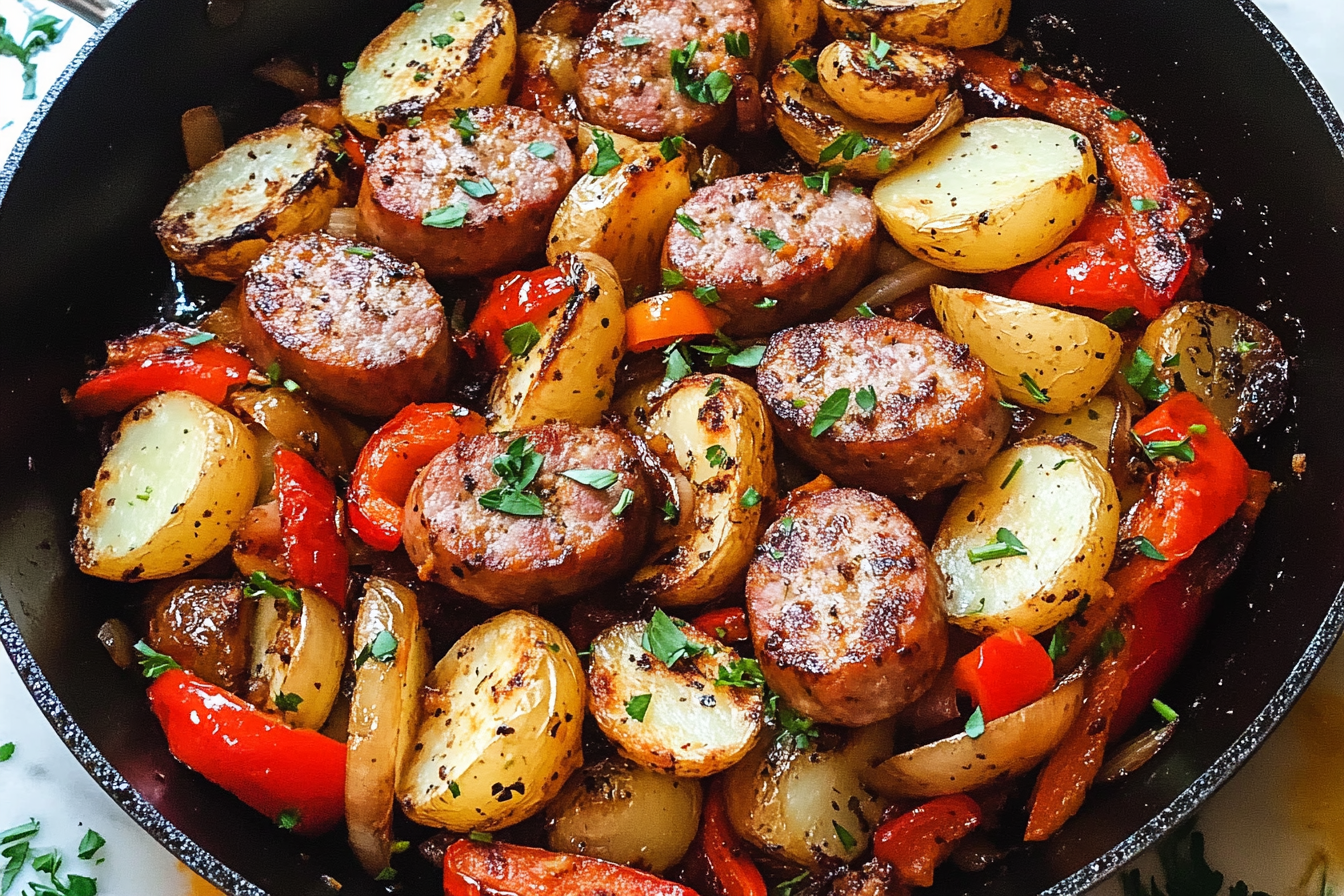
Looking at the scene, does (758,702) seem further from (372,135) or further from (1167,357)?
(372,135)

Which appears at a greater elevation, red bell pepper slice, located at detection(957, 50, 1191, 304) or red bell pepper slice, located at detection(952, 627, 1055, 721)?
red bell pepper slice, located at detection(957, 50, 1191, 304)

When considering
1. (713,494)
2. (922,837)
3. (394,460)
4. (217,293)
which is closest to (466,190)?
(394,460)

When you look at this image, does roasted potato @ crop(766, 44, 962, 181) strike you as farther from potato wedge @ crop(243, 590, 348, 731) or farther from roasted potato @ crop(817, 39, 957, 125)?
potato wedge @ crop(243, 590, 348, 731)

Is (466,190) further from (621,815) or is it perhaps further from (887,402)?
(621,815)

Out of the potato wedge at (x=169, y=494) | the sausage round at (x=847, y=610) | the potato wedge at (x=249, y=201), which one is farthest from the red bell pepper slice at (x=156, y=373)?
the sausage round at (x=847, y=610)

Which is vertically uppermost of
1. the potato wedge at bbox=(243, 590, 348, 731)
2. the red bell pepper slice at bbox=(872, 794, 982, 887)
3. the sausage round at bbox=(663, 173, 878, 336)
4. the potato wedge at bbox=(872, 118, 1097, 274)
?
the potato wedge at bbox=(872, 118, 1097, 274)

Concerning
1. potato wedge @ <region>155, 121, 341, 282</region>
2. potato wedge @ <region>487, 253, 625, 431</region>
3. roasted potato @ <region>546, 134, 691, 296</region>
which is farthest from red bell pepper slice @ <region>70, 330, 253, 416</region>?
roasted potato @ <region>546, 134, 691, 296</region>
